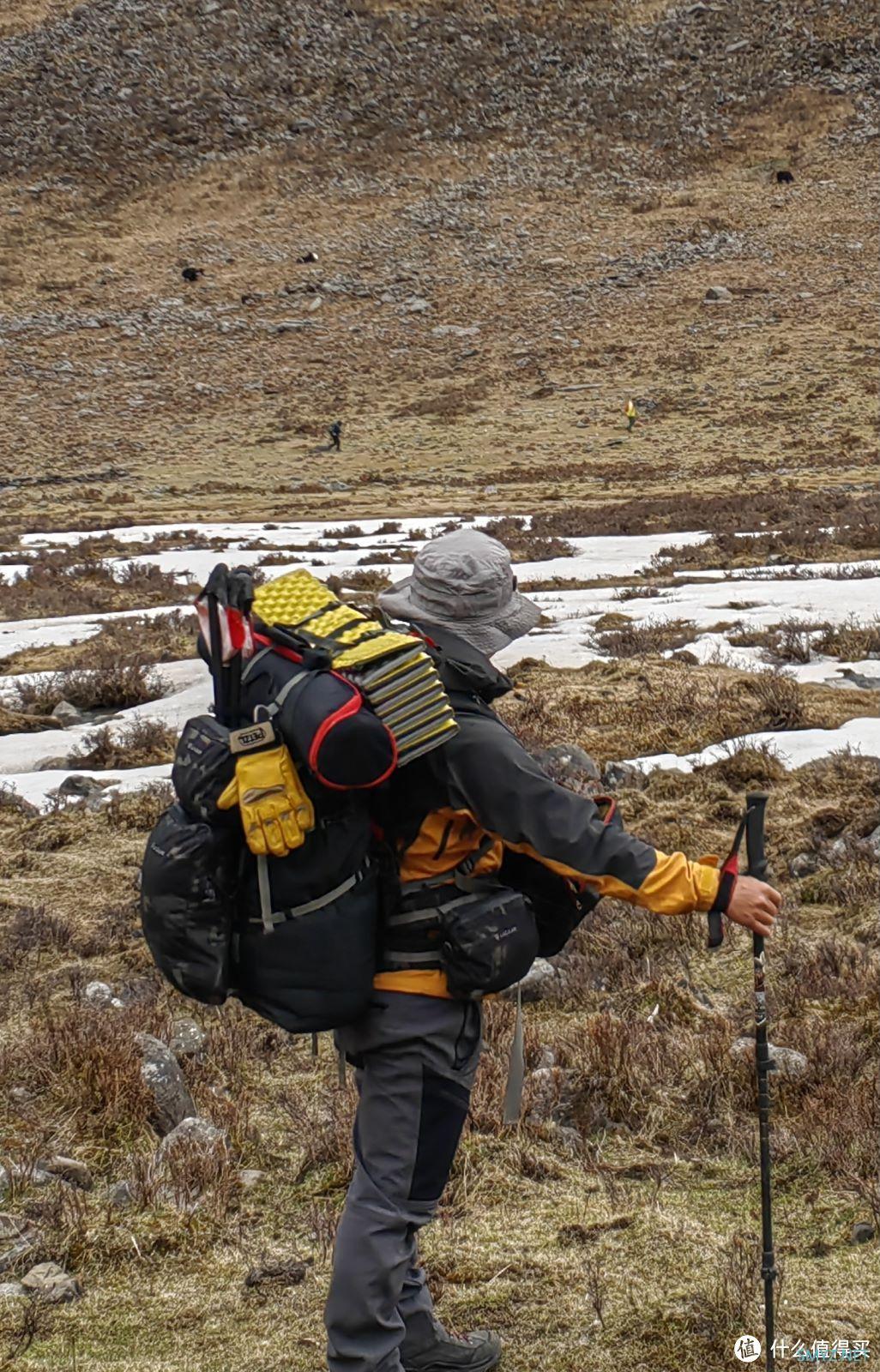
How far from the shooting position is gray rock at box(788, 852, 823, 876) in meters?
6.38

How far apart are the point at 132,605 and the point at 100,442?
101ft

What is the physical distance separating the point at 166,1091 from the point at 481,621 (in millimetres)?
2238

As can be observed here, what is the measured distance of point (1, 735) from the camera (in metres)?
10.1

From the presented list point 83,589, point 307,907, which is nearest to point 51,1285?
point 307,907

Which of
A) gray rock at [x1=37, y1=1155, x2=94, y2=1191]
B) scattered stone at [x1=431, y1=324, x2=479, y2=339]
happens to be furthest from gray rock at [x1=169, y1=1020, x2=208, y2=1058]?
scattered stone at [x1=431, y1=324, x2=479, y2=339]

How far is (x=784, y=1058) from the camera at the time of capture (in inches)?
177

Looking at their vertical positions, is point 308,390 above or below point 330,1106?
above

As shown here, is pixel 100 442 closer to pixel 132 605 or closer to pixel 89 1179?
pixel 132 605

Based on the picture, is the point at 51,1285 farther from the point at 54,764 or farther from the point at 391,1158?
the point at 54,764

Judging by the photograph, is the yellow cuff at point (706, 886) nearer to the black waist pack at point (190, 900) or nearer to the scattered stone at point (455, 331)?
the black waist pack at point (190, 900)

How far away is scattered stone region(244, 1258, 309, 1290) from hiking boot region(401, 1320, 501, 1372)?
51cm

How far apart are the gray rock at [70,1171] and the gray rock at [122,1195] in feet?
0.34

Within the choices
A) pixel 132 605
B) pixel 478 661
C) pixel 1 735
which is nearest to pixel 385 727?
pixel 478 661

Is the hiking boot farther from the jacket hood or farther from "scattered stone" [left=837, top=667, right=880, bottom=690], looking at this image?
"scattered stone" [left=837, top=667, right=880, bottom=690]
